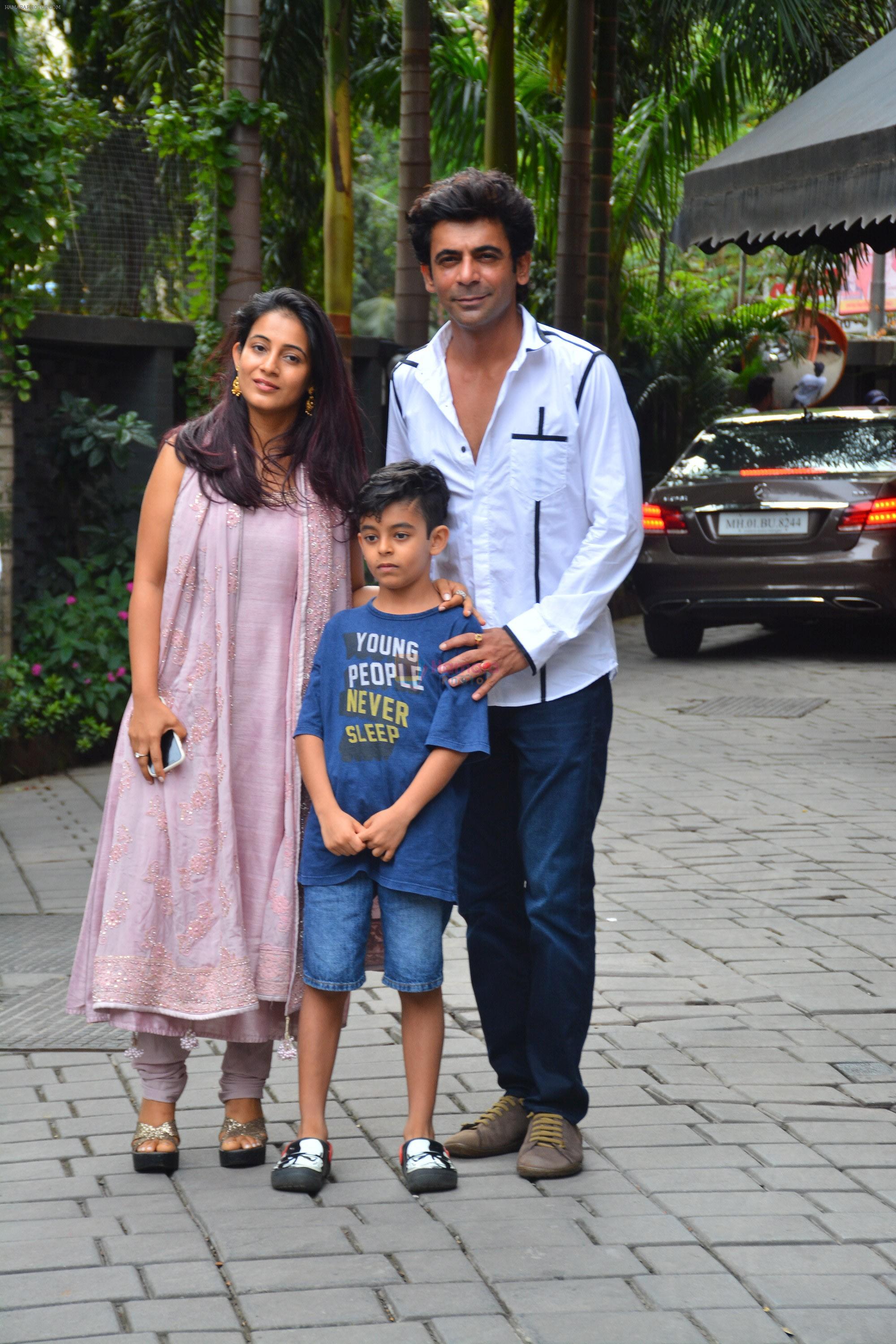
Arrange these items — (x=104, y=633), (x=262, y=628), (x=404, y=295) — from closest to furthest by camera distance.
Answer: (x=262, y=628), (x=104, y=633), (x=404, y=295)

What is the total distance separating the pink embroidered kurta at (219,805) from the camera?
3.39 metres

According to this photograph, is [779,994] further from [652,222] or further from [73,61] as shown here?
[73,61]

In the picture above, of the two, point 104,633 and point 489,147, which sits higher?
point 489,147

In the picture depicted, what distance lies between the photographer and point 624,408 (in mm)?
3473

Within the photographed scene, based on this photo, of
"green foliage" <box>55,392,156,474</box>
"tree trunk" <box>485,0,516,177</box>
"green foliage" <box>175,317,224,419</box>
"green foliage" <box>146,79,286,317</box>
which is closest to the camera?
"green foliage" <box>55,392,156,474</box>

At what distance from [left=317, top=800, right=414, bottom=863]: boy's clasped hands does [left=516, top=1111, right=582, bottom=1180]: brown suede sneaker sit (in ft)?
2.35

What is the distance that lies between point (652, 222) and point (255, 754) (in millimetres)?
14828

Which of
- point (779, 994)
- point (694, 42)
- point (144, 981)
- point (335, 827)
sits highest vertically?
point (694, 42)

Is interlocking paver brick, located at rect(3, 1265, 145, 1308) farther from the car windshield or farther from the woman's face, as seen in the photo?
the car windshield

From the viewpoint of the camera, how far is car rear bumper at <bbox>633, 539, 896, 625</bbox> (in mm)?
10383

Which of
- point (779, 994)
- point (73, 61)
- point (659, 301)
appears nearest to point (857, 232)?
point (779, 994)

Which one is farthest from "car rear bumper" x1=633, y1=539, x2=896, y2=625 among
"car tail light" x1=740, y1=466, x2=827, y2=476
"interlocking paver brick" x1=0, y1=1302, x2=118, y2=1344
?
"interlocking paver brick" x1=0, y1=1302, x2=118, y2=1344

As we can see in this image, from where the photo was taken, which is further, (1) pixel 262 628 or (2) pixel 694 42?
(2) pixel 694 42

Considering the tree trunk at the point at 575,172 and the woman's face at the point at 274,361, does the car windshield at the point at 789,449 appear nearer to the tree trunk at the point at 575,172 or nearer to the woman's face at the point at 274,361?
the tree trunk at the point at 575,172
